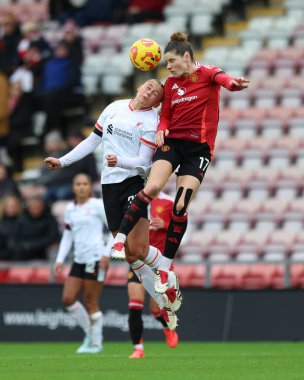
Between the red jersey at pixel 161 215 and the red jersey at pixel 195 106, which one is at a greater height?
the red jersey at pixel 195 106

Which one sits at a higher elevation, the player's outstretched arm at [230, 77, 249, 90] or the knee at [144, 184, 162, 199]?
the player's outstretched arm at [230, 77, 249, 90]

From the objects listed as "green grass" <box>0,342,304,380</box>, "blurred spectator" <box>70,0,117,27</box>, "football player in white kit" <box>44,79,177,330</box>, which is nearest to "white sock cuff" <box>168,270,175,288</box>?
"football player in white kit" <box>44,79,177,330</box>

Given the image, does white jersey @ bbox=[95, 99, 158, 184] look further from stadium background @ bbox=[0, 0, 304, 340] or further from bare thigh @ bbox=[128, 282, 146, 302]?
stadium background @ bbox=[0, 0, 304, 340]

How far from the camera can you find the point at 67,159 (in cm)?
1307

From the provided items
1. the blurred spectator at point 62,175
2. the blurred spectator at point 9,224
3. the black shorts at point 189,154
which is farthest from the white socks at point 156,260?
the blurred spectator at point 62,175

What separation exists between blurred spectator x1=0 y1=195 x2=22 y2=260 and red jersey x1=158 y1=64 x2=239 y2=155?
786cm

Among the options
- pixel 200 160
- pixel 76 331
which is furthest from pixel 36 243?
pixel 200 160

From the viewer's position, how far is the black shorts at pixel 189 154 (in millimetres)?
12718

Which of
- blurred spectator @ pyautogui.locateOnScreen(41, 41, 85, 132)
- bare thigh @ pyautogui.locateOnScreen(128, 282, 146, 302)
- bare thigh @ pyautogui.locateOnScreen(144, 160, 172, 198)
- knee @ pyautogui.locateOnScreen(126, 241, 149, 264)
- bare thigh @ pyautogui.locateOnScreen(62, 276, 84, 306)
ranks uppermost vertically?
blurred spectator @ pyautogui.locateOnScreen(41, 41, 85, 132)

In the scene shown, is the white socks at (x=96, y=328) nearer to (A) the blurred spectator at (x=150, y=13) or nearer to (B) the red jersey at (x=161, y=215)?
(B) the red jersey at (x=161, y=215)

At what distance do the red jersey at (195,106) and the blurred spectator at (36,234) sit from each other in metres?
7.49

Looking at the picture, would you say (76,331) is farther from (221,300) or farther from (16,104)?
(16,104)

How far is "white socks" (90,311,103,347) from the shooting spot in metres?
16.4

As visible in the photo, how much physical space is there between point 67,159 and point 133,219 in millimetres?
1026
